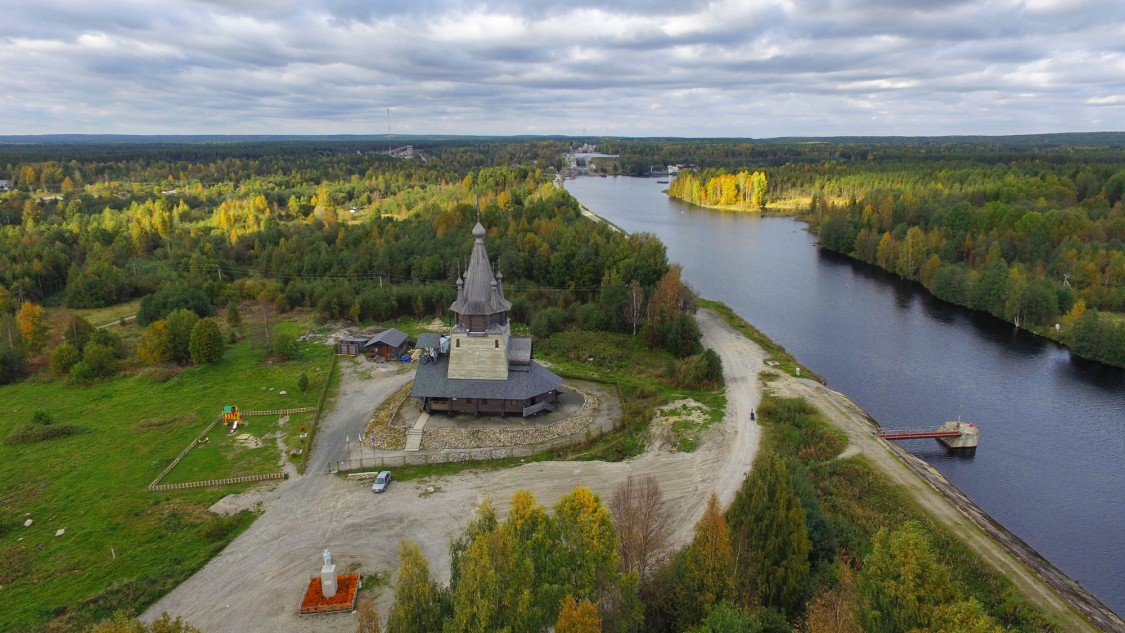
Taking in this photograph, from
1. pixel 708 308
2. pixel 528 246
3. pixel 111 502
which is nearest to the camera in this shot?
pixel 111 502

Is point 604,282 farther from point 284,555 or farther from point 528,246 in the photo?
point 284,555

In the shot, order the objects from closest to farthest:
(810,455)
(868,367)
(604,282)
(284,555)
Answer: (284,555) < (810,455) < (868,367) < (604,282)

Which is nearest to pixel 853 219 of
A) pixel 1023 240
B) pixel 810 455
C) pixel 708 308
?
pixel 1023 240

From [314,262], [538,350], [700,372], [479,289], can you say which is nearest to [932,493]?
[700,372]

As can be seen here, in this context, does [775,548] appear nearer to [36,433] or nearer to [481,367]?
[481,367]

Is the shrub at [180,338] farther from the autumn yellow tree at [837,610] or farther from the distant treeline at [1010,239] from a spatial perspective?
the distant treeline at [1010,239]

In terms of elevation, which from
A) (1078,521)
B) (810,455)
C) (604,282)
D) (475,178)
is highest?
(475,178)

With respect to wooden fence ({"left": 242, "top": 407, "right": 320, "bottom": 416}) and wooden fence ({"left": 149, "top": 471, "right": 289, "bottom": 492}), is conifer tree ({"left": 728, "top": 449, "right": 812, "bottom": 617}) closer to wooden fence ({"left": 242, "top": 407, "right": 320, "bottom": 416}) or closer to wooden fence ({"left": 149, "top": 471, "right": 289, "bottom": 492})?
wooden fence ({"left": 149, "top": 471, "right": 289, "bottom": 492})
